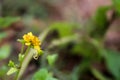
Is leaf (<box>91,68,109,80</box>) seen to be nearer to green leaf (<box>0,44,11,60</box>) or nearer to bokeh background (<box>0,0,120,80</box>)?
bokeh background (<box>0,0,120,80</box>)

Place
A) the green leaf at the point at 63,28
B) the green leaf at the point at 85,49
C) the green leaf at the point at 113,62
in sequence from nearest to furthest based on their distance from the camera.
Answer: the green leaf at the point at 113,62, the green leaf at the point at 85,49, the green leaf at the point at 63,28

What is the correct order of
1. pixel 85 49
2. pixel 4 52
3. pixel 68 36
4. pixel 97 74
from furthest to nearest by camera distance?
pixel 68 36
pixel 85 49
pixel 97 74
pixel 4 52

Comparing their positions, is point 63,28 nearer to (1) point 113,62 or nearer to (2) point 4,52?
(1) point 113,62

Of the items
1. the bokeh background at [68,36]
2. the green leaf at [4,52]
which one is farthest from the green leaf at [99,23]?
the green leaf at [4,52]

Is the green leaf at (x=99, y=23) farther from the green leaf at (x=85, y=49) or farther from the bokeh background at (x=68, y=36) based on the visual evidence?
the green leaf at (x=85, y=49)

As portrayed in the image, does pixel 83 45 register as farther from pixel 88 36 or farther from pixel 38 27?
pixel 38 27

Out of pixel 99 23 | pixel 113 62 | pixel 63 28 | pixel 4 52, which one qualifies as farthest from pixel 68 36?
pixel 4 52

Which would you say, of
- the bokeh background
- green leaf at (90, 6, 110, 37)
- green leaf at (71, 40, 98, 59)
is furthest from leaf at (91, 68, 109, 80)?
green leaf at (90, 6, 110, 37)

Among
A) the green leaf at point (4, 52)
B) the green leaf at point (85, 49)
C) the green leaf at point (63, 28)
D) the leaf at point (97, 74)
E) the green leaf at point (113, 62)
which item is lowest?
the green leaf at point (4, 52)

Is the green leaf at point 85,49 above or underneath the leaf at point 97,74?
above

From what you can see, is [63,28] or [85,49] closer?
[85,49]
